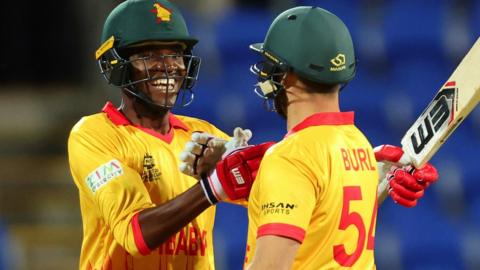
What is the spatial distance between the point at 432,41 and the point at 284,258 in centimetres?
465

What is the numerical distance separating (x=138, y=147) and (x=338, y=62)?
0.91 meters

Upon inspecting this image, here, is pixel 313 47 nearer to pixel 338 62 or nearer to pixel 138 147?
pixel 338 62

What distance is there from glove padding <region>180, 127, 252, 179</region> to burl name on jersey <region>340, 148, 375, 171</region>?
457mm

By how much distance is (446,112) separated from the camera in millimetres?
3453

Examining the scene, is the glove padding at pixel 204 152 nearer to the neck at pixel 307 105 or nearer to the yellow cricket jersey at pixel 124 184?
the yellow cricket jersey at pixel 124 184

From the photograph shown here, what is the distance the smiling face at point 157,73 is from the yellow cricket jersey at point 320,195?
2.58 ft

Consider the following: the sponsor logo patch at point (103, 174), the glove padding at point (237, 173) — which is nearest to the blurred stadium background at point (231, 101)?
the sponsor logo patch at point (103, 174)

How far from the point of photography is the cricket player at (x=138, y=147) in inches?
138

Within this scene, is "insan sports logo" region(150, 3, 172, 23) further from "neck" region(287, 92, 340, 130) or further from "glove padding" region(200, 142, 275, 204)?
"neck" region(287, 92, 340, 130)

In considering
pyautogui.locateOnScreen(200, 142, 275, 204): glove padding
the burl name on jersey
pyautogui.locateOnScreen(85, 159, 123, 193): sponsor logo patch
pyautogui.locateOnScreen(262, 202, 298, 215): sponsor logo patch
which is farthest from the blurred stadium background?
pyautogui.locateOnScreen(262, 202, 298, 215): sponsor logo patch

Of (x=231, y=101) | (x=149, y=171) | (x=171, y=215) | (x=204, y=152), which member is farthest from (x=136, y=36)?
(x=231, y=101)

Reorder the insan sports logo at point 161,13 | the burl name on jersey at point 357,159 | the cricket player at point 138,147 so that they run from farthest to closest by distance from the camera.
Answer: the insan sports logo at point 161,13 → the cricket player at point 138,147 → the burl name on jersey at point 357,159

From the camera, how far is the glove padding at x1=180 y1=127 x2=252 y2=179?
3377 mm

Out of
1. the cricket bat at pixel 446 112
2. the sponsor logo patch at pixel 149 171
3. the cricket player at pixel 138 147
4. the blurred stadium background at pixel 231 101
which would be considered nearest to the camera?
the cricket bat at pixel 446 112
